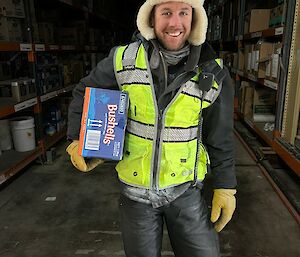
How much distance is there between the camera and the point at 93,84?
4.02 ft

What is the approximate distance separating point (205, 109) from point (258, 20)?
→ 9.80ft

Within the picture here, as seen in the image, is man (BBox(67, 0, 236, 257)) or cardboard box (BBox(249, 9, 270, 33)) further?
cardboard box (BBox(249, 9, 270, 33))

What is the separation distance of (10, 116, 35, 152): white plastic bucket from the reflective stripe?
2.16 m

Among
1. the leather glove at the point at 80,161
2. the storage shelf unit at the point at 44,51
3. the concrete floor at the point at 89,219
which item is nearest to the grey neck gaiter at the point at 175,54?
the leather glove at the point at 80,161

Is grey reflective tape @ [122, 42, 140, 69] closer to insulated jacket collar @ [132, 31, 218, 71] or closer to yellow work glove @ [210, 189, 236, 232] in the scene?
insulated jacket collar @ [132, 31, 218, 71]

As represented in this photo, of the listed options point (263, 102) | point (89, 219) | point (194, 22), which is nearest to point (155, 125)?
point (194, 22)

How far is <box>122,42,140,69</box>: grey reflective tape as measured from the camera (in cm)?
112

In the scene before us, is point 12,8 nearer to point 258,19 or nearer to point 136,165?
point 136,165

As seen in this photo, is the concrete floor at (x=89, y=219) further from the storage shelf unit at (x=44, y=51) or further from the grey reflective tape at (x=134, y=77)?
the grey reflective tape at (x=134, y=77)

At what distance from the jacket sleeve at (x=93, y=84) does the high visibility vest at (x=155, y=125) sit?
5 centimetres

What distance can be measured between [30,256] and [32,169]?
1431 mm

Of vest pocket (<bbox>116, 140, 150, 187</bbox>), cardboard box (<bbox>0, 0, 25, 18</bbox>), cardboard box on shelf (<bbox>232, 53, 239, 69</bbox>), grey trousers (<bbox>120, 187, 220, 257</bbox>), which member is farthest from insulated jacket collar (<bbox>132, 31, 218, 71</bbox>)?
cardboard box on shelf (<bbox>232, 53, 239, 69</bbox>)

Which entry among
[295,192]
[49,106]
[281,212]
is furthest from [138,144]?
[49,106]

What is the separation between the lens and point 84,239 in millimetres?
1936
